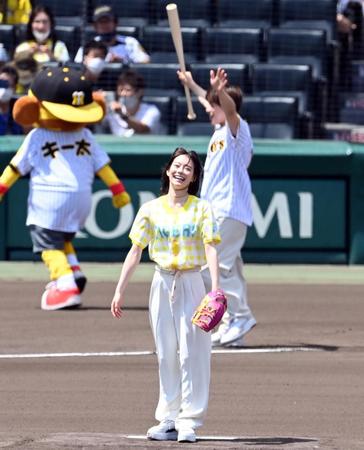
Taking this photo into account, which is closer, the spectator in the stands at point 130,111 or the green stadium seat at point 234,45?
the spectator in the stands at point 130,111

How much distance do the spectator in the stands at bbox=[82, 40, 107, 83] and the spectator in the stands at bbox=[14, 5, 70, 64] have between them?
0.44 meters

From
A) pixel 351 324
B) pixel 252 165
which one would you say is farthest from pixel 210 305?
pixel 252 165

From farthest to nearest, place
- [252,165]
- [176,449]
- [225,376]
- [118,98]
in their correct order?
[118,98], [252,165], [225,376], [176,449]

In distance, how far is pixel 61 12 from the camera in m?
18.7

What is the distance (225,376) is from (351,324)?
8.31ft

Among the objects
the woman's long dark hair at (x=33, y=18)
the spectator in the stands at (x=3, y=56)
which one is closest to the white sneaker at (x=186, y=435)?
the spectator in the stands at (x=3, y=56)

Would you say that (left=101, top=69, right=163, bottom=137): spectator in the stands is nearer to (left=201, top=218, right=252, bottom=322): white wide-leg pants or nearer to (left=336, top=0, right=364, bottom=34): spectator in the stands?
(left=336, top=0, right=364, bottom=34): spectator in the stands

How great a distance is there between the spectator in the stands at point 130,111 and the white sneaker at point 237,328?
5.92 m

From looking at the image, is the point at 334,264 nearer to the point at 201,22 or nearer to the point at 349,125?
the point at 349,125

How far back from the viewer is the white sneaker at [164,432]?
22.8 feet

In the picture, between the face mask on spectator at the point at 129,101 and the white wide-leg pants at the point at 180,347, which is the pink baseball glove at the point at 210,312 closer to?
the white wide-leg pants at the point at 180,347

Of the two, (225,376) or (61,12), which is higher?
(61,12)

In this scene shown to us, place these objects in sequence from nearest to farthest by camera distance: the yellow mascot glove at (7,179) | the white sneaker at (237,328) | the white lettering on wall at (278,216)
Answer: the white sneaker at (237,328) → the yellow mascot glove at (7,179) → the white lettering on wall at (278,216)

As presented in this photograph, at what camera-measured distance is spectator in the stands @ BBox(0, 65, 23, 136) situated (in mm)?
15836
